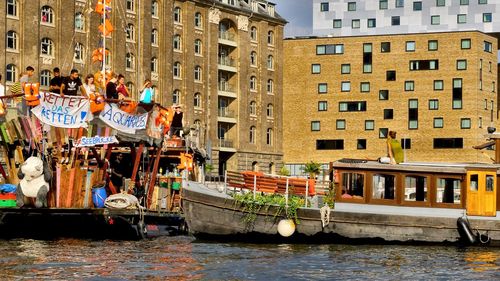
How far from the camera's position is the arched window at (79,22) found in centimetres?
7482

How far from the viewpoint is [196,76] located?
87438 mm

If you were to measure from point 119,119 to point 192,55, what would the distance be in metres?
49.8

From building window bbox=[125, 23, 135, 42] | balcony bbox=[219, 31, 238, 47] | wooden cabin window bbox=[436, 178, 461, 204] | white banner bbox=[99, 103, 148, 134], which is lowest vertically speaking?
wooden cabin window bbox=[436, 178, 461, 204]

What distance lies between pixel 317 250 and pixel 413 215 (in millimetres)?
3568

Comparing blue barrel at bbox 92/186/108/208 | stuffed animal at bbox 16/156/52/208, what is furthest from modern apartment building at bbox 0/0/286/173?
stuffed animal at bbox 16/156/52/208

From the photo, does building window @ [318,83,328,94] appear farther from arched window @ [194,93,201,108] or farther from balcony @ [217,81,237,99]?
arched window @ [194,93,201,108]

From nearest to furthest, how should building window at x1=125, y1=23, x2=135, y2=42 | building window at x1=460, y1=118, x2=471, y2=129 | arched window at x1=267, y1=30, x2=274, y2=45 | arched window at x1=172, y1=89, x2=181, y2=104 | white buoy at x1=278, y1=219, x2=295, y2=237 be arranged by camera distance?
white buoy at x1=278, y1=219, x2=295, y2=237
building window at x1=125, y1=23, x2=135, y2=42
arched window at x1=172, y1=89, x2=181, y2=104
arched window at x1=267, y1=30, x2=274, y2=45
building window at x1=460, y1=118, x2=471, y2=129

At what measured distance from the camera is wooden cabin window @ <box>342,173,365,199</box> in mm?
33156

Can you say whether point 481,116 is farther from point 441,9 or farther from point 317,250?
point 317,250

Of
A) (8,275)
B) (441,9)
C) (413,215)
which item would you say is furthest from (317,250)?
(441,9)

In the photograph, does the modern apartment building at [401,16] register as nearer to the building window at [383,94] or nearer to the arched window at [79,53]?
the building window at [383,94]

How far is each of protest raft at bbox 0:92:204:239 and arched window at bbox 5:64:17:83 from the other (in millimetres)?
31475

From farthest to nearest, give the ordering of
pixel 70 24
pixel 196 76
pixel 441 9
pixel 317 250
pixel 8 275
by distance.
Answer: pixel 441 9, pixel 196 76, pixel 70 24, pixel 317 250, pixel 8 275

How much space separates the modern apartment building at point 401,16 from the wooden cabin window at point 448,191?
2928 inches
